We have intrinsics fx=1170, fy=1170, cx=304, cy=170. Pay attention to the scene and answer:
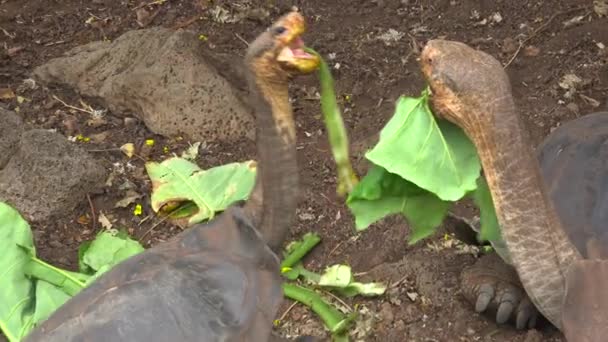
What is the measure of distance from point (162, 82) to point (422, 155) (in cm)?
154

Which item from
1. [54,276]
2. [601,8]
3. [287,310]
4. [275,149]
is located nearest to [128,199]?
[54,276]

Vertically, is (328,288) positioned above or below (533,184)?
below

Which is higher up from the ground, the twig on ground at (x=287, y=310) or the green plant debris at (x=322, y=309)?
the green plant debris at (x=322, y=309)

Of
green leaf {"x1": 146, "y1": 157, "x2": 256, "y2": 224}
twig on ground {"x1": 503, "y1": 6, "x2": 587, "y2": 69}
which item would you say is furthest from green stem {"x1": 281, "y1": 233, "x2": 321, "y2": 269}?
twig on ground {"x1": 503, "y1": 6, "x2": 587, "y2": 69}

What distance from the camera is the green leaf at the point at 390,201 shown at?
8.30 ft

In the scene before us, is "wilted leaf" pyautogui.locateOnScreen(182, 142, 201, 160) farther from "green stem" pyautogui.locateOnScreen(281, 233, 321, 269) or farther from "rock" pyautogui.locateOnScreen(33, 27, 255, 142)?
"green stem" pyautogui.locateOnScreen(281, 233, 321, 269)

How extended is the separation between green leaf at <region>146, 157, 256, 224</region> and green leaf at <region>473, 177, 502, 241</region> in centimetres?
62

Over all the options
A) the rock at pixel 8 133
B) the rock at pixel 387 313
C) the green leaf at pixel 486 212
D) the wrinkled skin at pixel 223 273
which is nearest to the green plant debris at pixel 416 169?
the green leaf at pixel 486 212

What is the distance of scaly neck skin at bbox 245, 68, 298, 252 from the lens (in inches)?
91.4

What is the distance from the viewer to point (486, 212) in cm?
276

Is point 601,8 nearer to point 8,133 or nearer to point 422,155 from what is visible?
point 422,155

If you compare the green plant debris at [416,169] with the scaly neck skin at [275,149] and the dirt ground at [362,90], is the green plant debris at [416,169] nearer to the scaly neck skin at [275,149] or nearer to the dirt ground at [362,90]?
the scaly neck skin at [275,149]

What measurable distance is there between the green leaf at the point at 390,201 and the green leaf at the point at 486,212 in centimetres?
10

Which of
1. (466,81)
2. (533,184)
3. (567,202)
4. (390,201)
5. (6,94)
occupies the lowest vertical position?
(6,94)
